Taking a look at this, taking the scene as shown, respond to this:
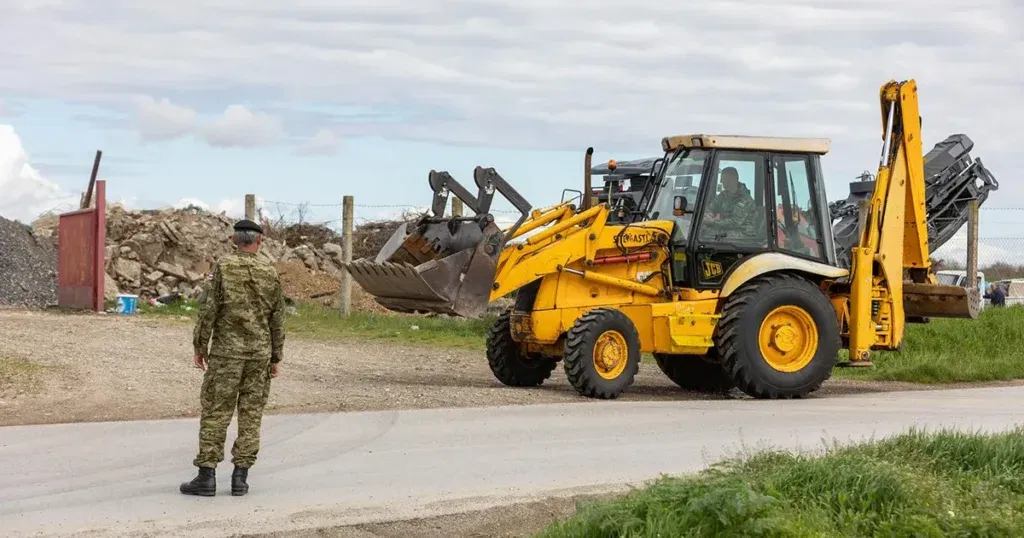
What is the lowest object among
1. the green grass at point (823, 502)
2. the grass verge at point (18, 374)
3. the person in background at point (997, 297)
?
the grass verge at point (18, 374)

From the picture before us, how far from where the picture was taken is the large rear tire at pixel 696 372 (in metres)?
16.7

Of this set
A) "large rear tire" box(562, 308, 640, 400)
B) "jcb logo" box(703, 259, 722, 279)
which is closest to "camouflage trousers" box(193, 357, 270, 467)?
"large rear tire" box(562, 308, 640, 400)

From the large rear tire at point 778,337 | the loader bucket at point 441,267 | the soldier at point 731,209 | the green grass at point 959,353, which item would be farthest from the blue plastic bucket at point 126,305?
the large rear tire at point 778,337

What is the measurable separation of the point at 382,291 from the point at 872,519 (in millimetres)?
8684

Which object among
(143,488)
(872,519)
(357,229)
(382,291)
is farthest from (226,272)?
(357,229)

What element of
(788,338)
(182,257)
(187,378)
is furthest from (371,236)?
(788,338)

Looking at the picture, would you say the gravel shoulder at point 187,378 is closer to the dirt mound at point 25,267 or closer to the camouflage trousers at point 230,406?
the camouflage trousers at point 230,406

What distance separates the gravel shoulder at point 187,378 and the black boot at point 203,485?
366 cm

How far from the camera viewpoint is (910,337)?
21203 mm

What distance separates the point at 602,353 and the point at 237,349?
6.15 meters

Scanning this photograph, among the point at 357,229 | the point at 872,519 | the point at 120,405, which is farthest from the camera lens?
the point at 357,229

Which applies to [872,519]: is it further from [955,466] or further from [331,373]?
[331,373]

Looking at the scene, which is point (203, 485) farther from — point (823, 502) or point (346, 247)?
point (346, 247)

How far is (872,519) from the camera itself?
734cm
